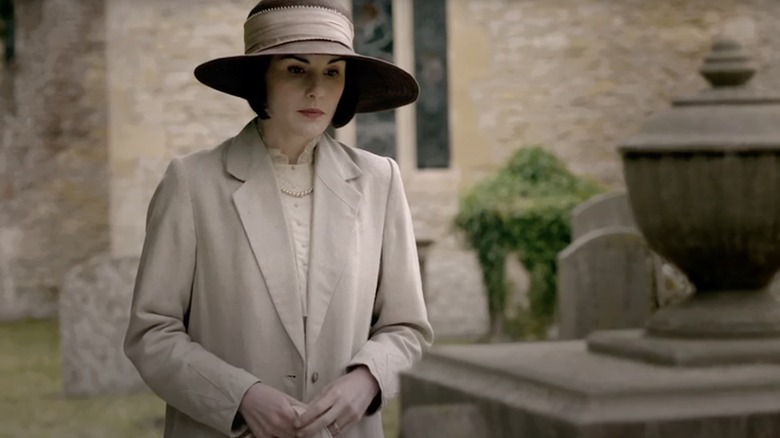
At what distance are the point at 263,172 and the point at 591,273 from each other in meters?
→ 5.25

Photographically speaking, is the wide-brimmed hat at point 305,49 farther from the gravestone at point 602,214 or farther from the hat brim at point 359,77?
the gravestone at point 602,214

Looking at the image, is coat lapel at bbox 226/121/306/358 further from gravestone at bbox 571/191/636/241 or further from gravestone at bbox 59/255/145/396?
gravestone at bbox 59/255/145/396

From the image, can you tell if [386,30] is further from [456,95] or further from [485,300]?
[485,300]

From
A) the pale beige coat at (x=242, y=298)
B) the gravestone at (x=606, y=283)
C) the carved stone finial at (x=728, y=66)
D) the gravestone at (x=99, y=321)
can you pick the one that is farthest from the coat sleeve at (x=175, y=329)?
the gravestone at (x=99, y=321)

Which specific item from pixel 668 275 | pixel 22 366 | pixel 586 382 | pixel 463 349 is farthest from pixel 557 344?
pixel 22 366

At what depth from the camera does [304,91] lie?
3.62 m

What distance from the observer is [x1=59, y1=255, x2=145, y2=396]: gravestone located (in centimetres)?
1120

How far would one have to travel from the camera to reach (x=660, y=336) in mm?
3137

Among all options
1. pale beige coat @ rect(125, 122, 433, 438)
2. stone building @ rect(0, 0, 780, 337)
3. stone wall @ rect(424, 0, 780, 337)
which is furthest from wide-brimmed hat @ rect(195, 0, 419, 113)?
stone wall @ rect(424, 0, 780, 337)

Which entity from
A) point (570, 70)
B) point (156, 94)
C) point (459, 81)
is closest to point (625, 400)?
point (459, 81)

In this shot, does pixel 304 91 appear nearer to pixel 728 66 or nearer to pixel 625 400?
pixel 728 66

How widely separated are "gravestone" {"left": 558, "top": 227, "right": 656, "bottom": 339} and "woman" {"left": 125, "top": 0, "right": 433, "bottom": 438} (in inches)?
185

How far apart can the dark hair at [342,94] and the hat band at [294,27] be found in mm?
58

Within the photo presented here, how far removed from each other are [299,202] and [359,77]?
34 cm
